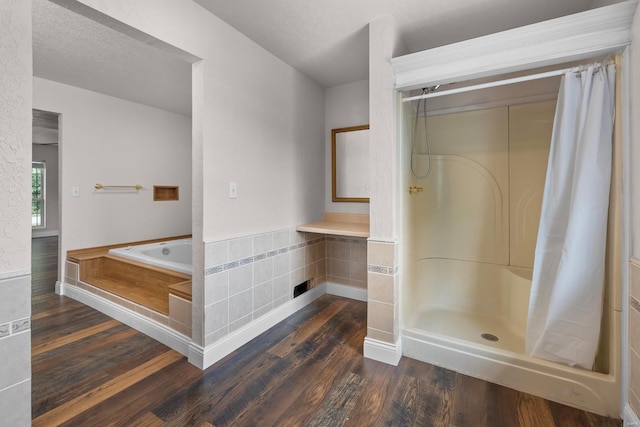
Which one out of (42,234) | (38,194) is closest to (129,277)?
(42,234)

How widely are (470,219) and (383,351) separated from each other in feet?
4.39

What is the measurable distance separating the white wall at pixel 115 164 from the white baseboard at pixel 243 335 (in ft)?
7.73

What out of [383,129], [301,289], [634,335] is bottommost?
[301,289]

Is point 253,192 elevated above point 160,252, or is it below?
above

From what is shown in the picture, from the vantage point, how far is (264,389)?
1584mm

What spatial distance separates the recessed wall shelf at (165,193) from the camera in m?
3.85

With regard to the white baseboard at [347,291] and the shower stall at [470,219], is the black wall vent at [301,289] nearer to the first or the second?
the white baseboard at [347,291]

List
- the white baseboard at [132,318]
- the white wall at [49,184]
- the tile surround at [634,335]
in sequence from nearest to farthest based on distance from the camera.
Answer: the tile surround at [634,335] < the white baseboard at [132,318] < the white wall at [49,184]

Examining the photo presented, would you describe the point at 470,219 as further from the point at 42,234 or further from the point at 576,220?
the point at 42,234

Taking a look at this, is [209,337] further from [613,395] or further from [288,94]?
[613,395]

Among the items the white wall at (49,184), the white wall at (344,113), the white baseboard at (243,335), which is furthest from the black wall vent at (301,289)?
the white wall at (49,184)

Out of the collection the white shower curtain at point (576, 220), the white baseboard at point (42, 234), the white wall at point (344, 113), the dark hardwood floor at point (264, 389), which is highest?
the white wall at point (344, 113)

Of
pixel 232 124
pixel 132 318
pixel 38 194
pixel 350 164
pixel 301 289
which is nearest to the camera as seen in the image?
pixel 232 124

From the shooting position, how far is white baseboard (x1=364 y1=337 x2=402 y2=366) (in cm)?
181
